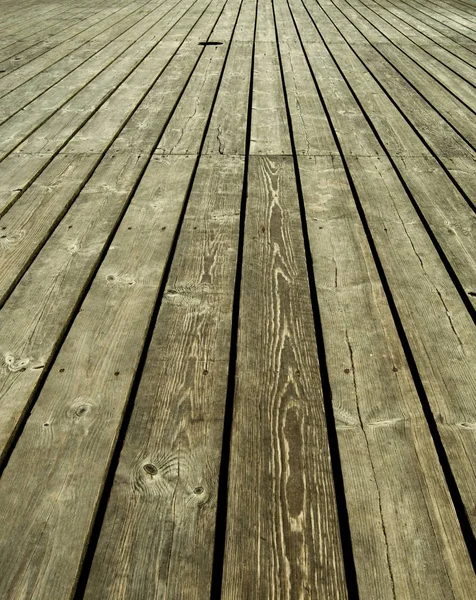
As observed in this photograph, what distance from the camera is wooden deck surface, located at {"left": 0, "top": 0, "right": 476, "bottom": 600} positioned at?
2.87 feet

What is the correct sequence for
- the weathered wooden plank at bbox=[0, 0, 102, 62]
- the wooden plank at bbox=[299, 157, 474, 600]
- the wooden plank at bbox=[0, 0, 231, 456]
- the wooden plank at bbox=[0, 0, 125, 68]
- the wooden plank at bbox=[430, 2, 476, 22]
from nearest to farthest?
the wooden plank at bbox=[299, 157, 474, 600], the wooden plank at bbox=[0, 0, 231, 456], the wooden plank at bbox=[0, 0, 125, 68], the weathered wooden plank at bbox=[0, 0, 102, 62], the wooden plank at bbox=[430, 2, 476, 22]

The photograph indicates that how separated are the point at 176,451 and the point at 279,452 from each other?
0.63 feet

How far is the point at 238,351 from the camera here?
1253mm

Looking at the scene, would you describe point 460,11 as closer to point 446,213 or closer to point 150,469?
point 446,213

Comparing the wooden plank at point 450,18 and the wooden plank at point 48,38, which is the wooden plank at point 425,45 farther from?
the wooden plank at point 48,38

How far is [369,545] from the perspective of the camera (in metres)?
0.88

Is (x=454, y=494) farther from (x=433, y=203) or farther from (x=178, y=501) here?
(x=433, y=203)

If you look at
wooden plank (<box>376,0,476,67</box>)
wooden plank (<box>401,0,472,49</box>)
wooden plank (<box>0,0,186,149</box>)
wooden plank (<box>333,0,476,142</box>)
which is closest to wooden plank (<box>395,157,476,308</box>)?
wooden plank (<box>333,0,476,142</box>)

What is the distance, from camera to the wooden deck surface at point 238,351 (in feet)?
2.87

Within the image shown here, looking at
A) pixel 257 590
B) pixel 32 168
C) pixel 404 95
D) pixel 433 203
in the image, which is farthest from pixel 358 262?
pixel 404 95

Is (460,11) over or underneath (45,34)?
underneath

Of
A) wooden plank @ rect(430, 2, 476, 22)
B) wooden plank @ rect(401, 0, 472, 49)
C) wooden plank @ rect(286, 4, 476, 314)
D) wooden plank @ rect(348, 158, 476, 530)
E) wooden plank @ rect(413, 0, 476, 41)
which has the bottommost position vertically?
wooden plank @ rect(430, 2, 476, 22)

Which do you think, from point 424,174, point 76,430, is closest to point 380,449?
point 76,430

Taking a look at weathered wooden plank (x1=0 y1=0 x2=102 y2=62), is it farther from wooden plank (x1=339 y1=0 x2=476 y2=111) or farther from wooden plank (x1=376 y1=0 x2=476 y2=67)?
wooden plank (x1=376 y1=0 x2=476 y2=67)
